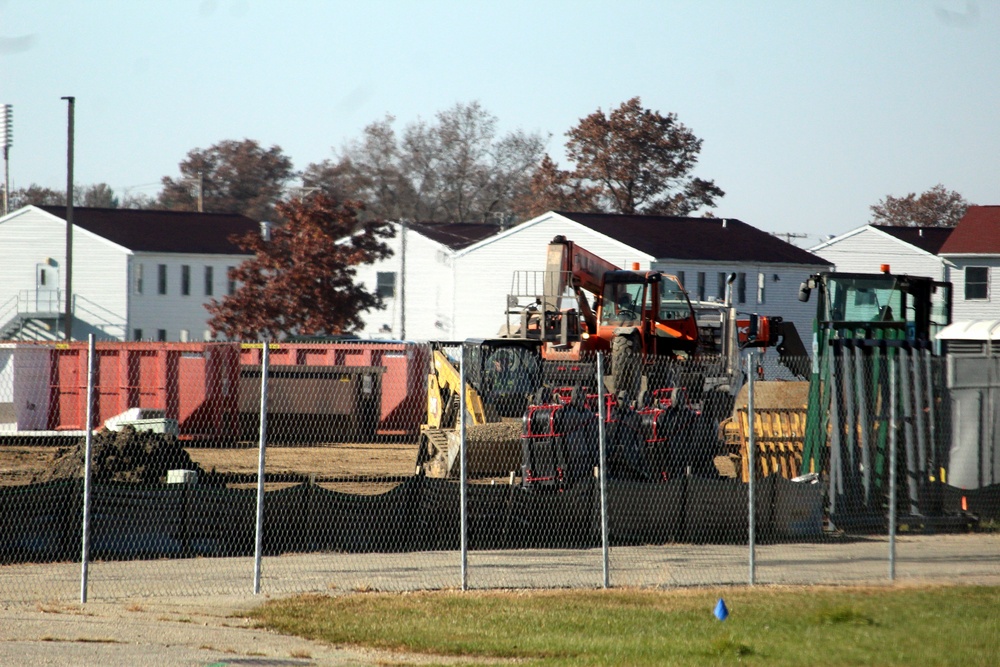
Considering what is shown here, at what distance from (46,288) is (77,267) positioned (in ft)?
5.62

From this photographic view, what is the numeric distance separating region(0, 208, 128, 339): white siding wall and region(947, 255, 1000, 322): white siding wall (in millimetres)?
35075

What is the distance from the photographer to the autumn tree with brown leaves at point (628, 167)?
65562 mm

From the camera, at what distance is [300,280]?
4425 centimetres

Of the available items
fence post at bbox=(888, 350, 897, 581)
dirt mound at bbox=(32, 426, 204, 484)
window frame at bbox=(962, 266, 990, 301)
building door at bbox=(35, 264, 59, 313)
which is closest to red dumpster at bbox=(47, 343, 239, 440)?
dirt mound at bbox=(32, 426, 204, 484)

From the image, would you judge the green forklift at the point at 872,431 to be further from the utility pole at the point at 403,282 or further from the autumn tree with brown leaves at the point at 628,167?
the autumn tree with brown leaves at the point at 628,167

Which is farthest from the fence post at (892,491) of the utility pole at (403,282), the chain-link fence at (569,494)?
the utility pole at (403,282)

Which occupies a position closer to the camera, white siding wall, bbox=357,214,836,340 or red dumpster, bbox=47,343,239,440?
red dumpster, bbox=47,343,239,440

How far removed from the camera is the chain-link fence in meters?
11.3

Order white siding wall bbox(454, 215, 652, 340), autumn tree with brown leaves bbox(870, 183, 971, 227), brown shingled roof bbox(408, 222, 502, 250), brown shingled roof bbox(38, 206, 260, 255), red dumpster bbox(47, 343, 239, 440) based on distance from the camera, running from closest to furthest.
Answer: red dumpster bbox(47, 343, 239, 440), white siding wall bbox(454, 215, 652, 340), brown shingled roof bbox(408, 222, 502, 250), brown shingled roof bbox(38, 206, 260, 255), autumn tree with brown leaves bbox(870, 183, 971, 227)

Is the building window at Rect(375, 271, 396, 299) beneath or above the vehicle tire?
above

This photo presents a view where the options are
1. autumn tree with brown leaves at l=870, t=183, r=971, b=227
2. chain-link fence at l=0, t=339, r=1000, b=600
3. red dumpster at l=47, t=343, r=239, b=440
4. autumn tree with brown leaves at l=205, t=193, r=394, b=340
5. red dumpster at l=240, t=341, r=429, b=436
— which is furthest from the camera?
autumn tree with brown leaves at l=870, t=183, r=971, b=227

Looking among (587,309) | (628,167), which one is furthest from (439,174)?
(587,309)

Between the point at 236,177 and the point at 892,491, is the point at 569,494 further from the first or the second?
the point at 236,177

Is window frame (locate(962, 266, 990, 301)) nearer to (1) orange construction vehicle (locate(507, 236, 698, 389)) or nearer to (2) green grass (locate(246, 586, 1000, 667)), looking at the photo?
(1) orange construction vehicle (locate(507, 236, 698, 389))
